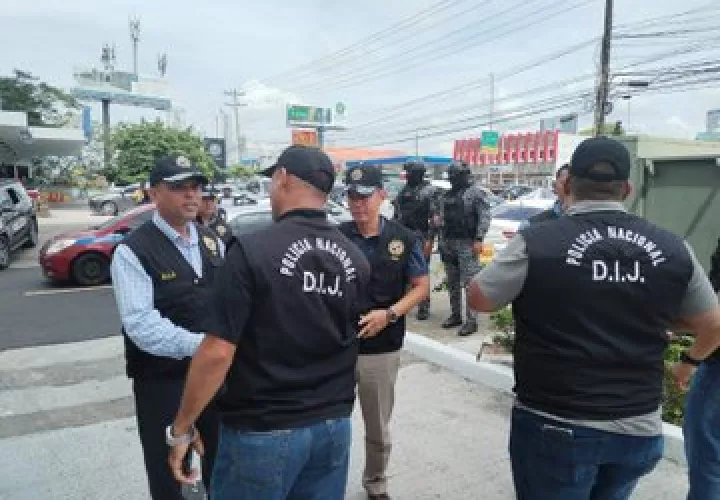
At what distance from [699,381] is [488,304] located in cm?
124

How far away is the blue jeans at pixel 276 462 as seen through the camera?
1762mm

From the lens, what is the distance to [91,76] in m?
82.4

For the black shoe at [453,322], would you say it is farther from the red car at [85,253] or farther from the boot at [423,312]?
the red car at [85,253]

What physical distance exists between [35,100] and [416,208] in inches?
1835

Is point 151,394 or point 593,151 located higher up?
point 593,151

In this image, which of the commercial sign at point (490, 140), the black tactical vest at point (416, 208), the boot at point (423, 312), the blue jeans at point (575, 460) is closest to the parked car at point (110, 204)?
the black tactical vest at point (416, 208)

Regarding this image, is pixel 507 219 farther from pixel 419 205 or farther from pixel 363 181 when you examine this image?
pixel 363 181

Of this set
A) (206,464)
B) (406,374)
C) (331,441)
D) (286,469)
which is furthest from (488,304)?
(406,374)

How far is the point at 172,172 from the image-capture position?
242 cm

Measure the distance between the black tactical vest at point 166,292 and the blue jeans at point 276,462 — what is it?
0.62 m

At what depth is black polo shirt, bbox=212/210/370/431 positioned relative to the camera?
5.61ft

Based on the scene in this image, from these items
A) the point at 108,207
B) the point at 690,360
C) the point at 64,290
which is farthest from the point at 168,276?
the point at 108,207

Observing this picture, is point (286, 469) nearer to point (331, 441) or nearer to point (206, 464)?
point (331, 441)

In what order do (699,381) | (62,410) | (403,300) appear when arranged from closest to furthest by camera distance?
(699,381) → (403,300) → (62,410)
